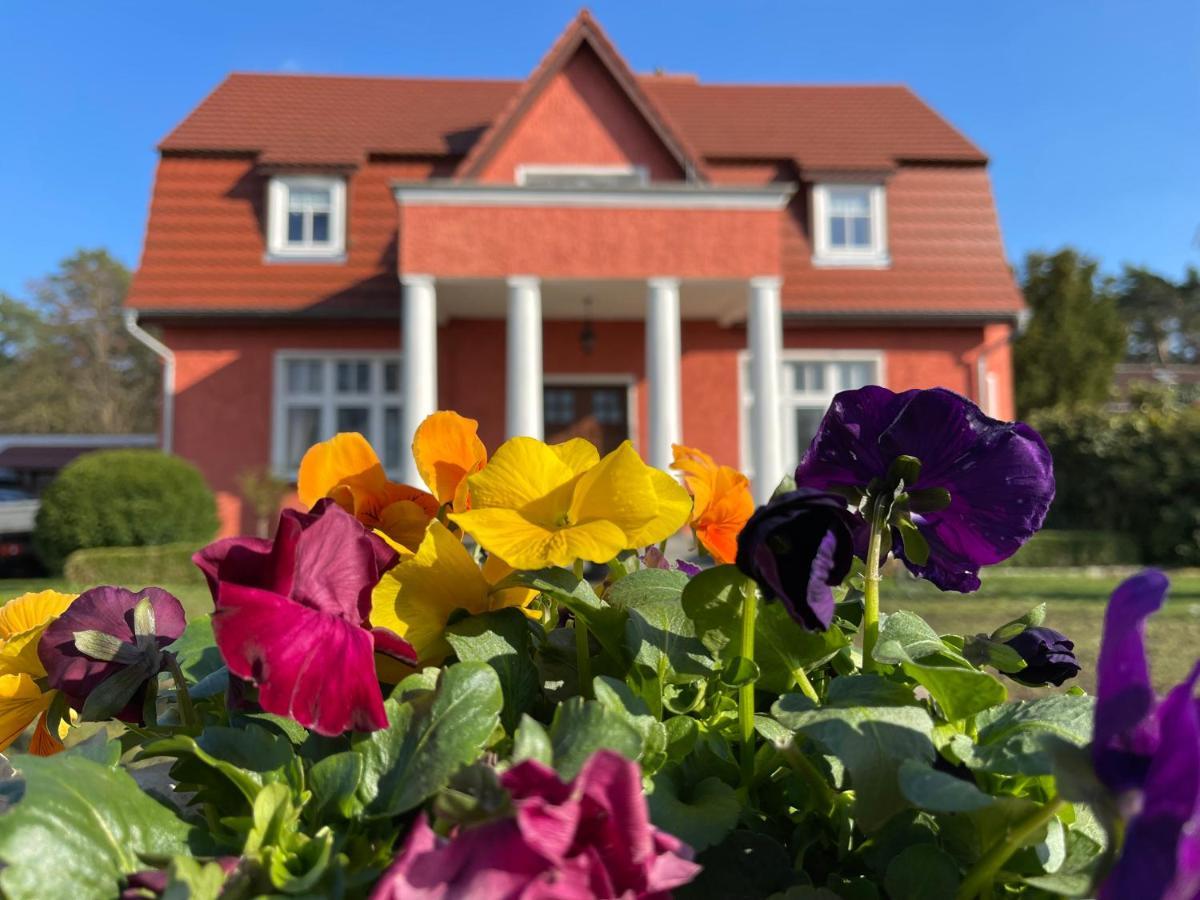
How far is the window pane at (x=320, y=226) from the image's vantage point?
1269 cm

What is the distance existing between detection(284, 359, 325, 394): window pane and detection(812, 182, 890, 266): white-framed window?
7.09 m

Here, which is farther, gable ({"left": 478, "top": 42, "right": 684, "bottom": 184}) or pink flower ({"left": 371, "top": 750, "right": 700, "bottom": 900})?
gable ({"left": 478, "top": 42, "right": 684, "bottom": 184})

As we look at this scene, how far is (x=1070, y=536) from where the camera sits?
39.9 ft

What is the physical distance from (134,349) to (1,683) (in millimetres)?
44771

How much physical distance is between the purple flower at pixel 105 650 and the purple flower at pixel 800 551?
0.40 m

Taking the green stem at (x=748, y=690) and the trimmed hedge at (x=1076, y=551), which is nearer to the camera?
the green stem at (x=748, y=690)

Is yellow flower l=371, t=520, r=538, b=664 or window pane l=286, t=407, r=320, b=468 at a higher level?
window pane l=286, t=407, r=320, b=468

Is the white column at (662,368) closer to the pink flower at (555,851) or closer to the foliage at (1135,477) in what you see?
the foliage at (1135,477)

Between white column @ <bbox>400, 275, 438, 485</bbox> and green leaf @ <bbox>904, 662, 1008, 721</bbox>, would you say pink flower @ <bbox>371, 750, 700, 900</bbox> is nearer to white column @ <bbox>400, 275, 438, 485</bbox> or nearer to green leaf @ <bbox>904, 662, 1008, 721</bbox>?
green leaf @ <bbox>904, 662, 1008, 721</bbox>

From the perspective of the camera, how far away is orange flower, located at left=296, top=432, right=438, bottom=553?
2.45ft

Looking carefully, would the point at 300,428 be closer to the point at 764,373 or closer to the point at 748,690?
the point at 764,373

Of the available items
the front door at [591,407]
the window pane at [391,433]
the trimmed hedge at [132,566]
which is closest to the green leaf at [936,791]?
the trimmed hedge at [132,566]

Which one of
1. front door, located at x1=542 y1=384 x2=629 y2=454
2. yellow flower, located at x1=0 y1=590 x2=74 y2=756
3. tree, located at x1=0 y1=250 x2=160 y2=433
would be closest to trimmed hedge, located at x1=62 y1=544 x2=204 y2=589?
front door, located at x1=542 y1=384 x2=629 y2=454

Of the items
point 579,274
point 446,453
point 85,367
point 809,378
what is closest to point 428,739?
point 446,453
